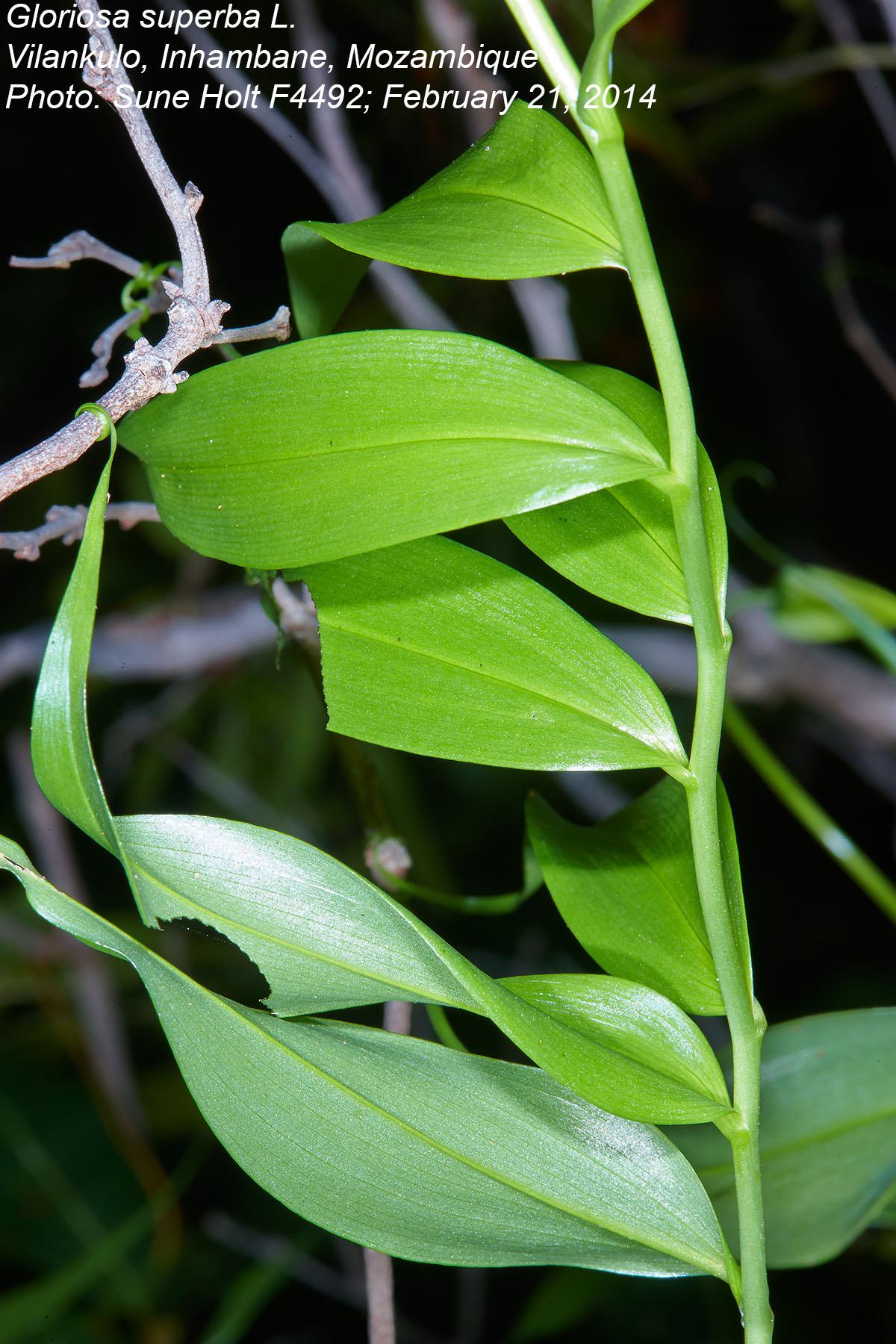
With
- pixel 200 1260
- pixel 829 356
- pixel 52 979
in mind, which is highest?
pixel 829 356

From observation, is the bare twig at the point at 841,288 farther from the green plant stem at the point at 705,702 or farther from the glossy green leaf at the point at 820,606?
the green plant stem at the point at 705,702

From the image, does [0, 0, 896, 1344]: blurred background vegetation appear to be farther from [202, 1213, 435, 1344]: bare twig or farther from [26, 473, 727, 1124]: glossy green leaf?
[26, 473, 727, 1124]: glossy green leaf

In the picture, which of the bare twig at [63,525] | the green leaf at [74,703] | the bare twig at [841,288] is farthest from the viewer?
the bare twig at [841,288]

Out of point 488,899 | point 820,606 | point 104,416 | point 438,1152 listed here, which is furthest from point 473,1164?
point 820,606

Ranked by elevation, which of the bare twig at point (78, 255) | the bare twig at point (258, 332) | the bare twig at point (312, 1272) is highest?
the bare twig at point (78, 255)

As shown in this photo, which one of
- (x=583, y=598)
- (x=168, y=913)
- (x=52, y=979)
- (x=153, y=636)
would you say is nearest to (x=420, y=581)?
(x=168, y=913)

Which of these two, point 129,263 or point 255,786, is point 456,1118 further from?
point 255,786

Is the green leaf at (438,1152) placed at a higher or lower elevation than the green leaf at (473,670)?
lower

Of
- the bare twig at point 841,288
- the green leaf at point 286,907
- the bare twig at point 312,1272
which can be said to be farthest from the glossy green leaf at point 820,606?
the bare twig at point 312,1272
